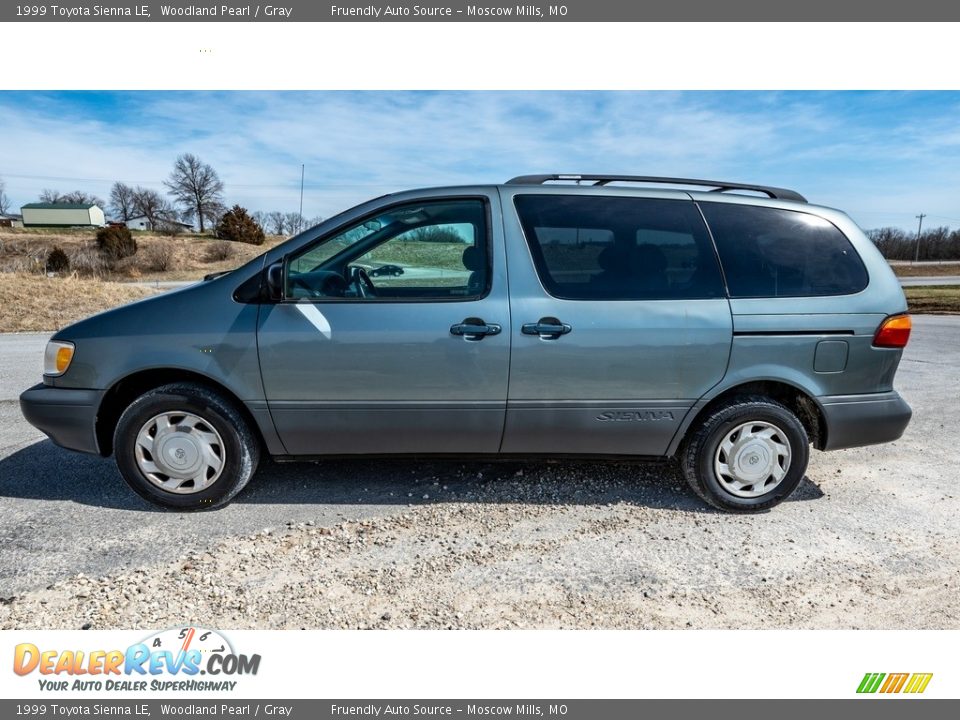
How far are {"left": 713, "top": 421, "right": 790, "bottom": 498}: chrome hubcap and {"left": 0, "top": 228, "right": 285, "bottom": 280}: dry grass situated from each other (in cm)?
3638

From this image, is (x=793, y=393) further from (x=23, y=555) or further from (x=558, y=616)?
(x=23, y=555)

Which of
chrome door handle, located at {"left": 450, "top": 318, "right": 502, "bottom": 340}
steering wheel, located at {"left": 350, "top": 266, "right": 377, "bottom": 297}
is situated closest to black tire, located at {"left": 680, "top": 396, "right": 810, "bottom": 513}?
chrome door handle, located at {"left": 450, "top": 318, "right": 502, "bottom": 340}

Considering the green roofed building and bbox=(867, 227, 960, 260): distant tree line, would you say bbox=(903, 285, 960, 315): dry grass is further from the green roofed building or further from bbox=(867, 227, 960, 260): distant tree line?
the green roofed building

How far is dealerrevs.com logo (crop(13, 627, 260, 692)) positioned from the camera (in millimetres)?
2131

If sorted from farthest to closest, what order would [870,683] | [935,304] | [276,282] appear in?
1. [935,304]
2. [276,282]
3. [870,683]

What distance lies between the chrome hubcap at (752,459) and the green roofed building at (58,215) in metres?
87.6

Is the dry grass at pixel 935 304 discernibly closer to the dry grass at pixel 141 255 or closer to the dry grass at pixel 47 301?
the dry grass at pixel 47 301

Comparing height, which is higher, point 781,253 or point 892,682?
point 781,253

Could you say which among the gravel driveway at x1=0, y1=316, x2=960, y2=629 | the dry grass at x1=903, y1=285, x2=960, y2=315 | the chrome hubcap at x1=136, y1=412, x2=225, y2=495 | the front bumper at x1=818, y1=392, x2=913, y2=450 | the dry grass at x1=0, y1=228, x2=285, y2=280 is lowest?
the gravel driveway at x1=0, y1=316, x2=960, y2=629

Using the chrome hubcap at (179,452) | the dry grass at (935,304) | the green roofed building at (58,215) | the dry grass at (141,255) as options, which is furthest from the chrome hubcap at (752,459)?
the green roofed building at (58,215)

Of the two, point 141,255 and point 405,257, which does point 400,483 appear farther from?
point 141,255

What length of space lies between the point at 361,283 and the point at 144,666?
6.88 feet

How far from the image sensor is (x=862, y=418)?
329cm

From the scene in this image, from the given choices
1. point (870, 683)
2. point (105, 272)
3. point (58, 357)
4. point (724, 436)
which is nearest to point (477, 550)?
point (724, 436)
